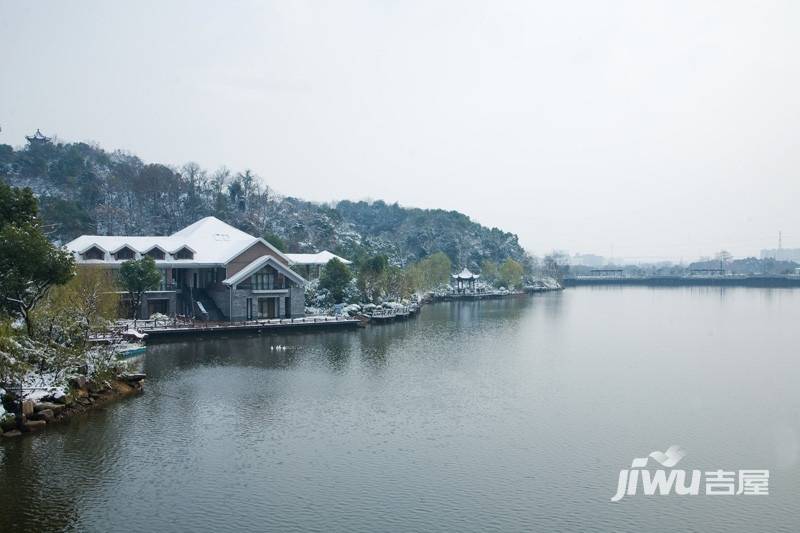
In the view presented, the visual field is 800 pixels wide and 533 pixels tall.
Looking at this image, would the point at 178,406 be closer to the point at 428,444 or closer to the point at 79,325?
the point at 79,325

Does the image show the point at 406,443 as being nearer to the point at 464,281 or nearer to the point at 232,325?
the point at 232,325

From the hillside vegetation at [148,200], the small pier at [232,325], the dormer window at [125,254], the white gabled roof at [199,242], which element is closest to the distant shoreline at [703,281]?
the hillside vegetation at [148,200]

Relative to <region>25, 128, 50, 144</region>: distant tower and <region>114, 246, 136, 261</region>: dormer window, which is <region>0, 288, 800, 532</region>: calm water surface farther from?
<region>25, 128, 50, 144</region>: distant tower

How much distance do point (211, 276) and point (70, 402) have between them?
82.8ft

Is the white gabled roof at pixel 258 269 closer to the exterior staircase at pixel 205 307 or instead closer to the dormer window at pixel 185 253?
the exterior staircase at pixel 205 307

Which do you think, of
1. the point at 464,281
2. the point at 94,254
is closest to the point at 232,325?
the point at 94,254

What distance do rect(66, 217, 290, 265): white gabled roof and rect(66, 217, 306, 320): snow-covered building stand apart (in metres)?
0.07

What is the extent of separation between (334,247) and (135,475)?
6827cm

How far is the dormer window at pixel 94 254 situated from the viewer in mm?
42594

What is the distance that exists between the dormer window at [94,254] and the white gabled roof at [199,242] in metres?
0.34

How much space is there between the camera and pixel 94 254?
42.9 m

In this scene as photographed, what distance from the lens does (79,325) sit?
970 inches

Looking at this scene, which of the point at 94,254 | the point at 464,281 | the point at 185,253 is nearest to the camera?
the point at 94,254

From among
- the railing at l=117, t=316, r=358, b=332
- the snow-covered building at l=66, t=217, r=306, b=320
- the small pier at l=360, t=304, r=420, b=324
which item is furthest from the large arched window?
the small pier at l=360, t=304, r=420, b=324
